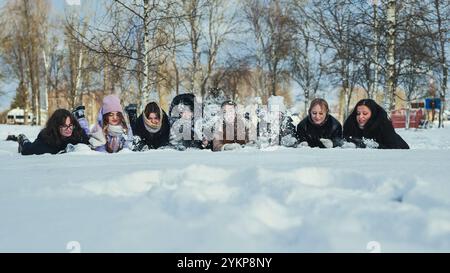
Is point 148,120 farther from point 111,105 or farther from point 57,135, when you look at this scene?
point 57,135

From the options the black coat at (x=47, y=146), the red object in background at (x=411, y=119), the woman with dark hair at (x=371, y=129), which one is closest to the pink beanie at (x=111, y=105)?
the black coat at (x=47, y=146)

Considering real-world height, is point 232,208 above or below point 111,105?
below

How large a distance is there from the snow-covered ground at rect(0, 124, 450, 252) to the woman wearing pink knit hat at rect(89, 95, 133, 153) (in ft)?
8.29

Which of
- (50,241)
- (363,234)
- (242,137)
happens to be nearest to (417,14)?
(242,137)

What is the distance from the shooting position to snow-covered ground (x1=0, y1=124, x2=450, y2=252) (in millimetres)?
1450

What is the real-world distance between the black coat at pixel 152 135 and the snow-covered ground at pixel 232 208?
9.60 feet

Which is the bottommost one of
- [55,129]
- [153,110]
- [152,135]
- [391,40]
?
[152,135]

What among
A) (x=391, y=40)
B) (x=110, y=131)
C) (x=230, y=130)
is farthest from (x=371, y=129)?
(x=391, y=40)

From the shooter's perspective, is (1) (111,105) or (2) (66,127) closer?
(2) (66,127)

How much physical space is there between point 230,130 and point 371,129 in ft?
5.79

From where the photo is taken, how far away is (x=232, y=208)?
1.70 meters

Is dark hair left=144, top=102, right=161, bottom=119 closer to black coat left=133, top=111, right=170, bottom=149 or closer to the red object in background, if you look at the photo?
black coat left=133, top=111, right=170, bottom=149

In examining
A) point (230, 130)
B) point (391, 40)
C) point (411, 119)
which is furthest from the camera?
point (411, 119)

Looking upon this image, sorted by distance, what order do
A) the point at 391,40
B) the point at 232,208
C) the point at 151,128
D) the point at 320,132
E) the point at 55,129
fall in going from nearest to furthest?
1. the point at 232,208
2. the point at 55,129
3. the point at 320,132
4. the point at 151,128
5. the point at 391,40
